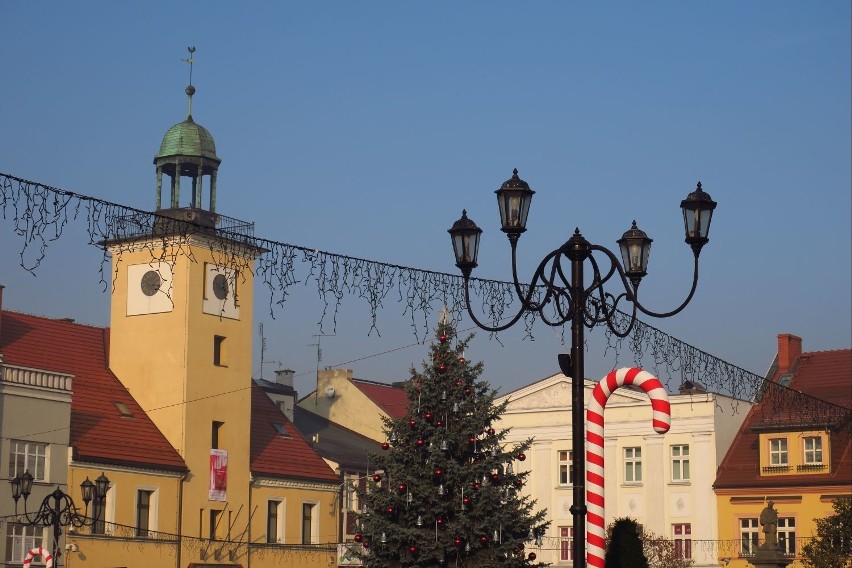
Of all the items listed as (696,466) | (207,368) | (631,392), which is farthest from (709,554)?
(207,368)

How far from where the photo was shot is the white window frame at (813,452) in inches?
2110

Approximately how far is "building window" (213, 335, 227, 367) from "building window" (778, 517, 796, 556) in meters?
22.0

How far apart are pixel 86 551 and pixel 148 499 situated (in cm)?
380


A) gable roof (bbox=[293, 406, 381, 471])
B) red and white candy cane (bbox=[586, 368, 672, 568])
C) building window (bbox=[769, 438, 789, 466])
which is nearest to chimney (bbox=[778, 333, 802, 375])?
building window (bbox=[769, 438, 789, 466])

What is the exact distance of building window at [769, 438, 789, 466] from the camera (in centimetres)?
5444

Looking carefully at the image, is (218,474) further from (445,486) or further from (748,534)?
(748,534)

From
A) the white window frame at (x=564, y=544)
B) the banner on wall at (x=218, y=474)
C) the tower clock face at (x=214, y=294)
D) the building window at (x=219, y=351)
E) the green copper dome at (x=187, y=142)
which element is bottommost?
the white window frame at (x=564, y=544)

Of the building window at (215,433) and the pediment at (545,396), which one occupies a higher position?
the pediment at (545,396)

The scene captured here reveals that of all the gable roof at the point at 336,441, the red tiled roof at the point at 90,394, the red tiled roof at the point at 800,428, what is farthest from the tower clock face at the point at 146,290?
the red tiled roof at the point at 800,428

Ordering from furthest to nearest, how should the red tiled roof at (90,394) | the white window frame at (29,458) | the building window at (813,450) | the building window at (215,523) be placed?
the building window at (813,450)
the building window at (215,523)
the red tiled roof at (90,394)
the white window frame at (29,458)

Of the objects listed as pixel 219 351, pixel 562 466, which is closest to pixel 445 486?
pixel 219 351

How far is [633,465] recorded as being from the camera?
5834 centimetres

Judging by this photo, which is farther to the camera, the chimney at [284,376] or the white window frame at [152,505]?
the chimney at [284,376]

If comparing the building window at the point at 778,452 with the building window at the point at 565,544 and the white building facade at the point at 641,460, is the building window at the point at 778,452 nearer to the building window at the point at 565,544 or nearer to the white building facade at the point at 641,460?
the white building facade at the point at 641,460
